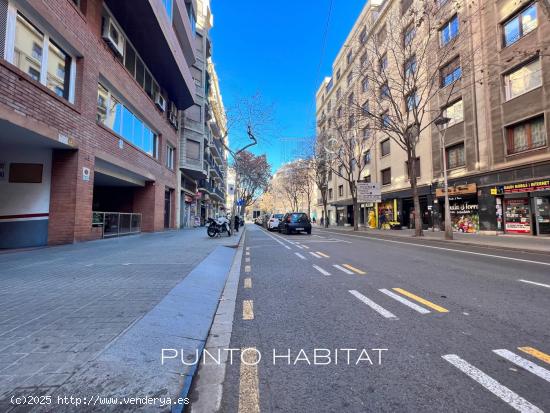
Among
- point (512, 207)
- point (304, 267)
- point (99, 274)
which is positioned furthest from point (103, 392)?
point (512, 207)

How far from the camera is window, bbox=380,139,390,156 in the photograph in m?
32.4

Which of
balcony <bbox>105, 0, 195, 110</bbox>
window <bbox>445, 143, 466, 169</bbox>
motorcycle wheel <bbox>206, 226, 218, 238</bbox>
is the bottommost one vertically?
motorcycle wheel <bbox>206, 226, 218, 238</bbox>

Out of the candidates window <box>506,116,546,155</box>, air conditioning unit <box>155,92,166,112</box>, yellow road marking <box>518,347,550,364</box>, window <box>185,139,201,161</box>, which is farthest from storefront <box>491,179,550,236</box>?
window <box>185,139,201,161</box>

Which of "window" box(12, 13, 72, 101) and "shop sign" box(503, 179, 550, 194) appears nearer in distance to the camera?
"window" box(12, 13, 72, 101)

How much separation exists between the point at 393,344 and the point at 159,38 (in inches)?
691

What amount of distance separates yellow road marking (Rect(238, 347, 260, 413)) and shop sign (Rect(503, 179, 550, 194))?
767 inches

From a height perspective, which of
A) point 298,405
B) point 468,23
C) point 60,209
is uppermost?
point 468,23

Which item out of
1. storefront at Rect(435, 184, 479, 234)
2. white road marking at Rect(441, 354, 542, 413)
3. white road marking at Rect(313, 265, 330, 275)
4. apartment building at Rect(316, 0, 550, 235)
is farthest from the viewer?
storefront at Rect(435, 184, 479, 234)

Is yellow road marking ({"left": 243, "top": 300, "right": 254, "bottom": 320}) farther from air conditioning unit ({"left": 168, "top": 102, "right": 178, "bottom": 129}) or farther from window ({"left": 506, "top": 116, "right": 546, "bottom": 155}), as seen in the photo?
air conditioning unit ({"left": 168, "top": 102, "right": 178, "bottom": 129})

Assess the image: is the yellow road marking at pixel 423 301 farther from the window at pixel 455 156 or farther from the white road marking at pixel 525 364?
the window at pixel 455 156

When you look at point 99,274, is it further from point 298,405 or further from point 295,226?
point 295,226

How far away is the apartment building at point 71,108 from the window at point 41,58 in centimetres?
3

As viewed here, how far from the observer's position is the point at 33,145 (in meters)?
9.77

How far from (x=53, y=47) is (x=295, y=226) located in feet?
54.3
